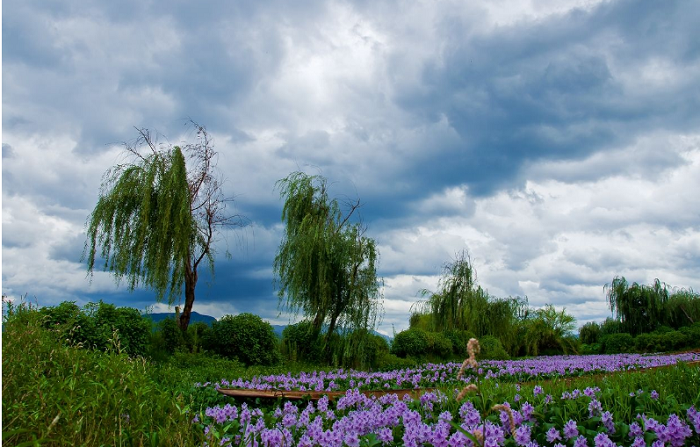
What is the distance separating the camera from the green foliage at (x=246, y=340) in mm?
11727

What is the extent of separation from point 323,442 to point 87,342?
6.79 m

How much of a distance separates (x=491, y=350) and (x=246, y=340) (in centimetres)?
892

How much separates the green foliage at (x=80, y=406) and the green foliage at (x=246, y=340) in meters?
5.99

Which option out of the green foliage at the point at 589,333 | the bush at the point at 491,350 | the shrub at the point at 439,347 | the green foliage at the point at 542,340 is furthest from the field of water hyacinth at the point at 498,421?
the green foliage at the point at 589,333

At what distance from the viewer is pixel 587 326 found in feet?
88.6

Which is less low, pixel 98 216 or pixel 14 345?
pixel 98 216

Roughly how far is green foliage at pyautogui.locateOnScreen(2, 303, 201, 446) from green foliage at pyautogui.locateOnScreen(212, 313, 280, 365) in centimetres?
599

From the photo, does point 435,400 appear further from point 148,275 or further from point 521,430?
point 148,275

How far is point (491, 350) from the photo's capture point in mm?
16781

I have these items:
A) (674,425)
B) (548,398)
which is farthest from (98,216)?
(674,425)

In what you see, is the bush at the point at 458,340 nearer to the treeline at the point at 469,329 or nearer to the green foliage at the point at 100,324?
the treeline at the point at 469,329

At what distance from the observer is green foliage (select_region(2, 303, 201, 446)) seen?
8.45ft

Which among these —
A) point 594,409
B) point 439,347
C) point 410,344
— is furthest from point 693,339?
point 594,409

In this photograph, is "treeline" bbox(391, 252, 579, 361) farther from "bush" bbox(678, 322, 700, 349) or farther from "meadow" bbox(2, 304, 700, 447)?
"meadow" bbox(2, 304, 700, 447)
